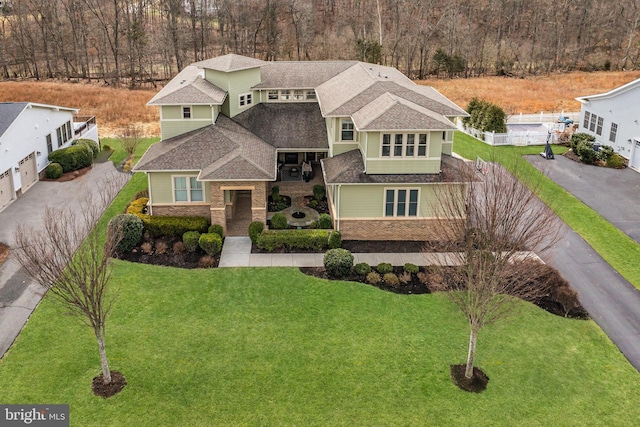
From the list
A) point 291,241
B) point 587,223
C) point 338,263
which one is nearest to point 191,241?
point 291,241

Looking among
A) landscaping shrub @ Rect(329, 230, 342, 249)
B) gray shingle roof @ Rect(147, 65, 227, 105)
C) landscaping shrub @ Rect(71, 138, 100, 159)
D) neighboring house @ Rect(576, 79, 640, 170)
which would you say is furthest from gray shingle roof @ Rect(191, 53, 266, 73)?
neighboring house @ Rect(576, 79, 640, 170)

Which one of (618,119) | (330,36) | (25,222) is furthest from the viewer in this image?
(330,36)

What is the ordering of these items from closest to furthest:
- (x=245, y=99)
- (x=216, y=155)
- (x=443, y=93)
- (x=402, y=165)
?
(x=402, y=165) → (x=216, y=155) → (x=245, y=99) → (x=443, y=93)

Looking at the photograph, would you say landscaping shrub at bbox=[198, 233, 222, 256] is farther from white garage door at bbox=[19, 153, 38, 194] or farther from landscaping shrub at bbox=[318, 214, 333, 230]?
white garage door at bbox=[19, 153, 38, 194]

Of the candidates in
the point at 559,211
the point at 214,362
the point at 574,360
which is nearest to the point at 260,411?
the point at 214,362

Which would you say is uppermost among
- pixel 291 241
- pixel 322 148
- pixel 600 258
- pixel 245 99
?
pixel 245 99

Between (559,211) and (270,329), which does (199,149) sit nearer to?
(270,329)

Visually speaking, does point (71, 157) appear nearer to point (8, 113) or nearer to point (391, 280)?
point (8, 113)

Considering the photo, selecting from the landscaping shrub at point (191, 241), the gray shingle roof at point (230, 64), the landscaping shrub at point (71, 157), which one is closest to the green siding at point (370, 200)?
the landscaping shrub at point (191, 241)
